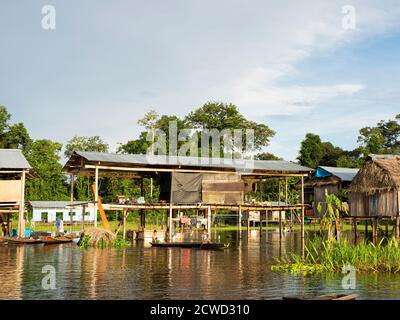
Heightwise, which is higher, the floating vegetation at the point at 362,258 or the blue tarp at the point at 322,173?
the blue tarp at the point at 322,173

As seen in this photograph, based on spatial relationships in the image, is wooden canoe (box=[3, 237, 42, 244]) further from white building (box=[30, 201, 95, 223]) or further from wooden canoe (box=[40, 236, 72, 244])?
white building (box=[30, 201, 95, 223])

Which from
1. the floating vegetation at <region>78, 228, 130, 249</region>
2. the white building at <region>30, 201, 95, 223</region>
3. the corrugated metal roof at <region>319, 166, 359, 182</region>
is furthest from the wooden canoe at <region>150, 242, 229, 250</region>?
the white building at <region>30, 201, 95, 223</region>

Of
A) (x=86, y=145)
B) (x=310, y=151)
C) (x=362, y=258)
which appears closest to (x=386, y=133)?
(x=310, y=151)

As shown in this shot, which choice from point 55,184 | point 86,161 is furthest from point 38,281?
point 55,184

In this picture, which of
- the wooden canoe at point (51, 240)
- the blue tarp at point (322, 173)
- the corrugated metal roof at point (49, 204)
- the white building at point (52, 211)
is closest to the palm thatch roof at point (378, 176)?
the blue tarp at point (322, 173)

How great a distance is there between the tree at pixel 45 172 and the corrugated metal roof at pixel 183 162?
82.1ft

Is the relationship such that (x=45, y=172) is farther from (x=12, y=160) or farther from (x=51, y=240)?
→ (x=51, y=240)

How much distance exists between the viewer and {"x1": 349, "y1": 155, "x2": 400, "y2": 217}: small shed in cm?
3086

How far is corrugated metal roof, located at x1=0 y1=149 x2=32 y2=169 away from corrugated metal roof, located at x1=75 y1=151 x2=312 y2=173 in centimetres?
454

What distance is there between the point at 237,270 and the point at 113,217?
37.4 meters

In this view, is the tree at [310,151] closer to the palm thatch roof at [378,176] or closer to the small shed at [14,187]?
the palm thatch roof at [378,176]

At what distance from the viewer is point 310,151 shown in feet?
219

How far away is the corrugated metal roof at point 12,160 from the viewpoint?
3334 cm
